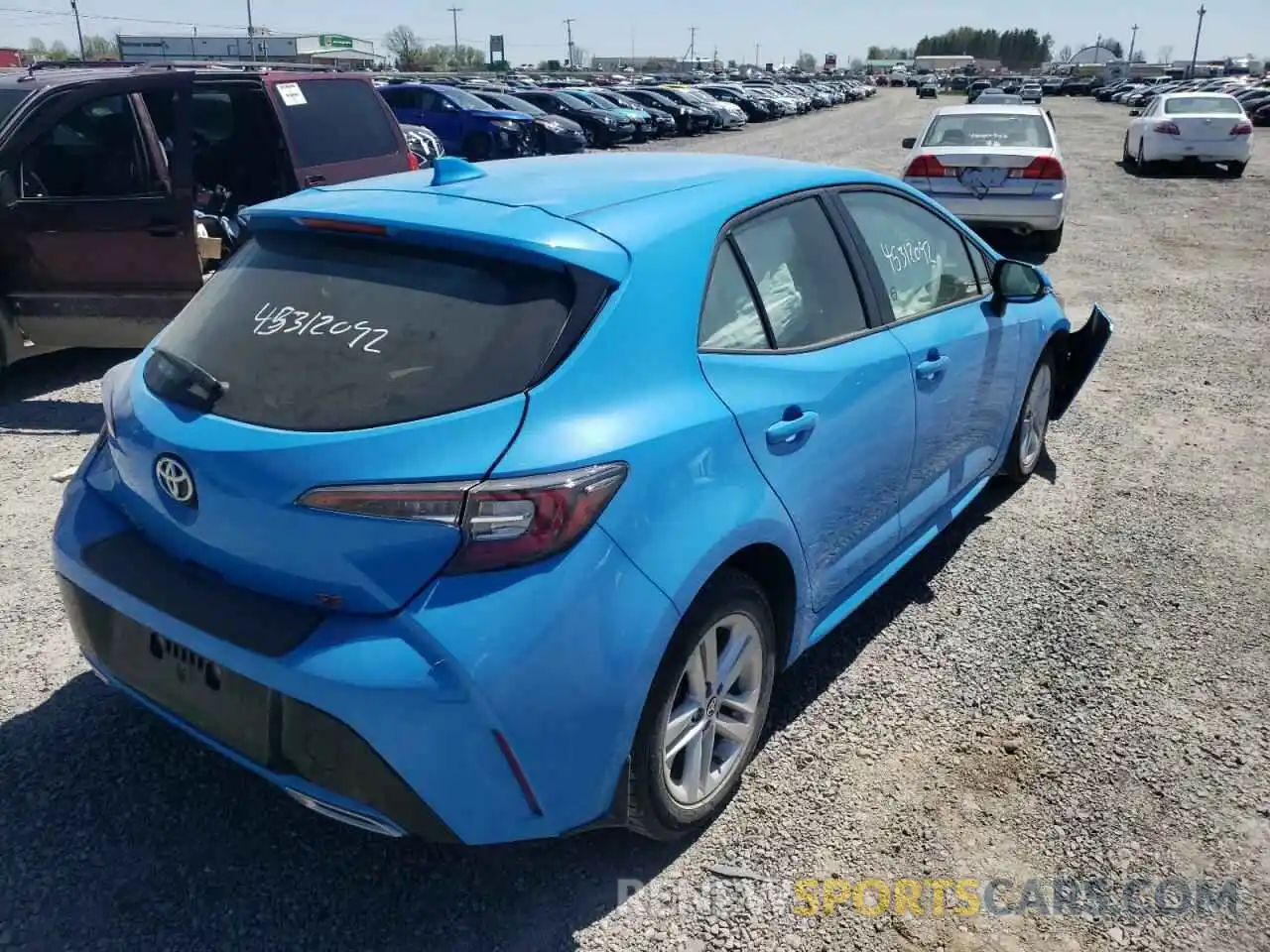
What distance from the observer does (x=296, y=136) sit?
6.93m

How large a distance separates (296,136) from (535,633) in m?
5.95

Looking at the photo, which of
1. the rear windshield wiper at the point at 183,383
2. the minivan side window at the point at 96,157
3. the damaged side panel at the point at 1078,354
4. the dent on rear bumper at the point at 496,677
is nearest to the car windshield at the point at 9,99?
the minivan side window at the point at 96,157

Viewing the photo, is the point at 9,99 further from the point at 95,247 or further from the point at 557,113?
the point at 557,113

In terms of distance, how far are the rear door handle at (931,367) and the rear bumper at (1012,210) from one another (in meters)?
7.83

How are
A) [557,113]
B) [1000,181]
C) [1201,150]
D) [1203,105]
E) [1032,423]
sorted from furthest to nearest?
[557,113] < [1203,105] < [1201,150] < [1000,181] < [1032,423]

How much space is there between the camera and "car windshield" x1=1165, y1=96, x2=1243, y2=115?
18844 millimetres

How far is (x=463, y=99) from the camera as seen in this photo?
864 inches

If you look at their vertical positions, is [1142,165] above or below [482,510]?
below

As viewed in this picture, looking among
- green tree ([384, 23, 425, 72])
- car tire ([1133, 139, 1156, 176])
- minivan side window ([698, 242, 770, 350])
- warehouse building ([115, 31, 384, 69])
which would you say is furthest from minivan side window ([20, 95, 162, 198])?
green tree ([384, 23, 425, 72])

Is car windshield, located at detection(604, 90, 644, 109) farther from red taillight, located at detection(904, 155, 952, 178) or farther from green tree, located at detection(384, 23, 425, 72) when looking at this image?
green tree, located at detection(384, 23, 425, 72)

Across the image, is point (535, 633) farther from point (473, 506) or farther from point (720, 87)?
point (720, 87)

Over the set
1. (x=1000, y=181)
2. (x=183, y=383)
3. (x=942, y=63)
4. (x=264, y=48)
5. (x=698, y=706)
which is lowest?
(x=698, y=706)

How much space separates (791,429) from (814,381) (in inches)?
9.0

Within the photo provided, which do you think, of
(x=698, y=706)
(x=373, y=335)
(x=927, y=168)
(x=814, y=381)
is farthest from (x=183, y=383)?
(x=927, y=168)
